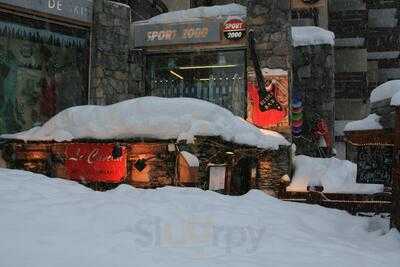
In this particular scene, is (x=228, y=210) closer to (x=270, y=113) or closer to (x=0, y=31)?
(x=270, y=113)

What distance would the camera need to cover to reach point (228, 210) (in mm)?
7750

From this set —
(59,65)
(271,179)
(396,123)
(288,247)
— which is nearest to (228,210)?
(288,247)

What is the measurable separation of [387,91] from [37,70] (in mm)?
11348

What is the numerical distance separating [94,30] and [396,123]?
37.1ft

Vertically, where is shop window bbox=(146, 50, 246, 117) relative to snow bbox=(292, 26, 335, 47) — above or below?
below

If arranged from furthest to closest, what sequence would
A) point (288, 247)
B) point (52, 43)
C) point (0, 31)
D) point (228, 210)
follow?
1. point (52, 43)
2. point (0, 31)
3. point (228, 210)
4. point (288, 247)

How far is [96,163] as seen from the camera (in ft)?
39.5

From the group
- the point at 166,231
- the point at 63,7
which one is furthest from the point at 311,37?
the point at 166,231

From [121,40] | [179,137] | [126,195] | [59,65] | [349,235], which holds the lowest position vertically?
[349,235]

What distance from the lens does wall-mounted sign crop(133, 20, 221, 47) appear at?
1566 cm

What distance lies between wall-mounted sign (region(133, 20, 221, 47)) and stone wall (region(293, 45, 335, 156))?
566cm

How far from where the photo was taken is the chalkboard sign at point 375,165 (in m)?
8.91

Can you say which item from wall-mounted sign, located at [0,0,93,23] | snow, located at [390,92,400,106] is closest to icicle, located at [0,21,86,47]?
wall-mounted sign, located at [0,0,93,23]

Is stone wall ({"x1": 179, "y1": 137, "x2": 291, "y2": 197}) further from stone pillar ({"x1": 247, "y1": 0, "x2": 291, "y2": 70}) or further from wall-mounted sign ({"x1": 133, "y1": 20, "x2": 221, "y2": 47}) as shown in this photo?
wall-mounted sign ({"x1": 133, "y1": 20, "x2": 221, "y2": 47})
